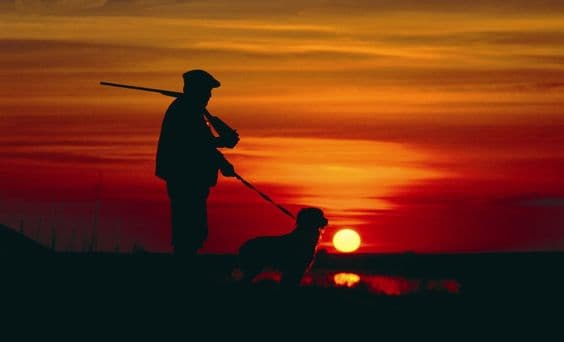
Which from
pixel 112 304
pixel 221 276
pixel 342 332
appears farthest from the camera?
pixel 221 276

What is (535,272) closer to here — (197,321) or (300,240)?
(300,240)

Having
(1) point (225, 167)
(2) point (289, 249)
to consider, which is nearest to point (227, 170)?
(1) point (225, 167)

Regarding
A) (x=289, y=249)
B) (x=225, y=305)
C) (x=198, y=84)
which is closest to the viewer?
(x=225, y=305)

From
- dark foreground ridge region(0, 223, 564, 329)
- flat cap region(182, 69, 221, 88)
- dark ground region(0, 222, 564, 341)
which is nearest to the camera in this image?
dark ground region(0, 222, 564, 341)

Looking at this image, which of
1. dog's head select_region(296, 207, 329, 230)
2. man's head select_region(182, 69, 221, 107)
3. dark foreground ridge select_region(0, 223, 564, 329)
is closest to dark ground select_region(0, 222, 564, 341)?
dark foreground ridge select_region(0, 223, 564, 329)

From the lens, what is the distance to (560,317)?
791 inches

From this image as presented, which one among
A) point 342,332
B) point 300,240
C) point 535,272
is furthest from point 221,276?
point 535,272

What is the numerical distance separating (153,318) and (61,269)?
3729 mm

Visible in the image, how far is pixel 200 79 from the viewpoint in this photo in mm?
20422

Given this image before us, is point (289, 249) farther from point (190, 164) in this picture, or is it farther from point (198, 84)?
point (198, 84)

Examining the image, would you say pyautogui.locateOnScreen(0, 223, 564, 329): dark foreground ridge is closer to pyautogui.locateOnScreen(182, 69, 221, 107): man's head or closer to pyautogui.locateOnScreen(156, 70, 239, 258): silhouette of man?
pyautogui.locateOnScreen(156, 70, 239, 258): silhouette of man

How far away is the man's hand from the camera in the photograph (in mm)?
20500

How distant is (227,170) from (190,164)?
47 cm

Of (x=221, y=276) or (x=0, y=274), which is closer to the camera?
(x=0, y=274)
